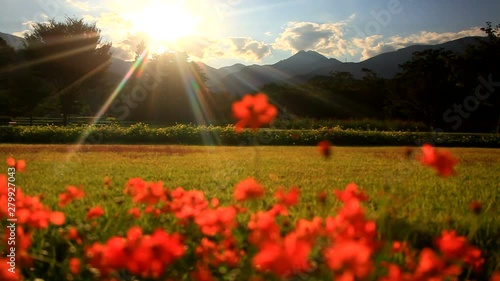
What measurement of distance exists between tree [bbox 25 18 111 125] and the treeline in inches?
2.5

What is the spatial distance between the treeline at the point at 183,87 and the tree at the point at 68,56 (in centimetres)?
6

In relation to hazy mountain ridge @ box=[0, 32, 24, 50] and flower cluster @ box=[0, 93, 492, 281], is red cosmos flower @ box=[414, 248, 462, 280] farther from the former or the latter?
hazy mountain ridge @ box=[0, 32, 24, 50]

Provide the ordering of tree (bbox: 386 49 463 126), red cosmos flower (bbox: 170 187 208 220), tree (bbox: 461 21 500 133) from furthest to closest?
tree (bbox: 386 49 463 126), tree (bbox: 461 21 500 133), red cosmos flower (bbox: 170 187 208 220)

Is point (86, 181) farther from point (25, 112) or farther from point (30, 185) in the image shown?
point (25, 112)

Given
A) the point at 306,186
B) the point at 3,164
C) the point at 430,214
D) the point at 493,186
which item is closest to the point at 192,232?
the point at 430,214

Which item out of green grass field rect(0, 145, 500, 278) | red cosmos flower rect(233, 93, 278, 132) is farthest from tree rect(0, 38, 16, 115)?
red cosmos flower rect(233, 93, 278, 132)

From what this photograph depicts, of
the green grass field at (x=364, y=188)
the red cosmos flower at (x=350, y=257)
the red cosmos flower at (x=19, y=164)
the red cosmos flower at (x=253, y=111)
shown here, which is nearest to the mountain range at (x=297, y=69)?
the green grass field at (x=364, y=188)

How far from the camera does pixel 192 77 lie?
32594 millimetres

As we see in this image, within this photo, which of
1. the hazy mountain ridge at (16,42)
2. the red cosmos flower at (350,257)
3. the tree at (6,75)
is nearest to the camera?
the red cosmos flower at (350,257)

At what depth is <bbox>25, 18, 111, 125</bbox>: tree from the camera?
26.8 m

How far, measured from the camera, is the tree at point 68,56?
88.0 feet

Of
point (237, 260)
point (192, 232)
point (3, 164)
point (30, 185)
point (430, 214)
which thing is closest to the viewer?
point (237, 260)

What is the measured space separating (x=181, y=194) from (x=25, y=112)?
33.1 m

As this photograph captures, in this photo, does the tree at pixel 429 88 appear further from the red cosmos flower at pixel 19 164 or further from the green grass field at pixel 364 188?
the red cosmos flower at pixel 19 164
